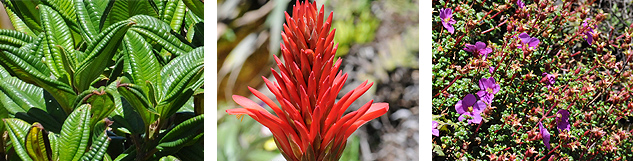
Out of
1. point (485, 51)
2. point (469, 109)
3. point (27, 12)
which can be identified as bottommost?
point (469, 109)

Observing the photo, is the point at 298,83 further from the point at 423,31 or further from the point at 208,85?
the point at 423,31

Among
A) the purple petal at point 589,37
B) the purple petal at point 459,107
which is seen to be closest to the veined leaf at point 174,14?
the purple petal at point 459,107

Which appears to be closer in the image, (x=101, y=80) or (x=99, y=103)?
(x=99, y=103)

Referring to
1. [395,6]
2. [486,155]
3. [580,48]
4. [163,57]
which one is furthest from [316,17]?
[580,48]

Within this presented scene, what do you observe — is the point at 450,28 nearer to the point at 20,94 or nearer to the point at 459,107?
the point at 459,107

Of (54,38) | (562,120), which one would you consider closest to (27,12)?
(54,38)
